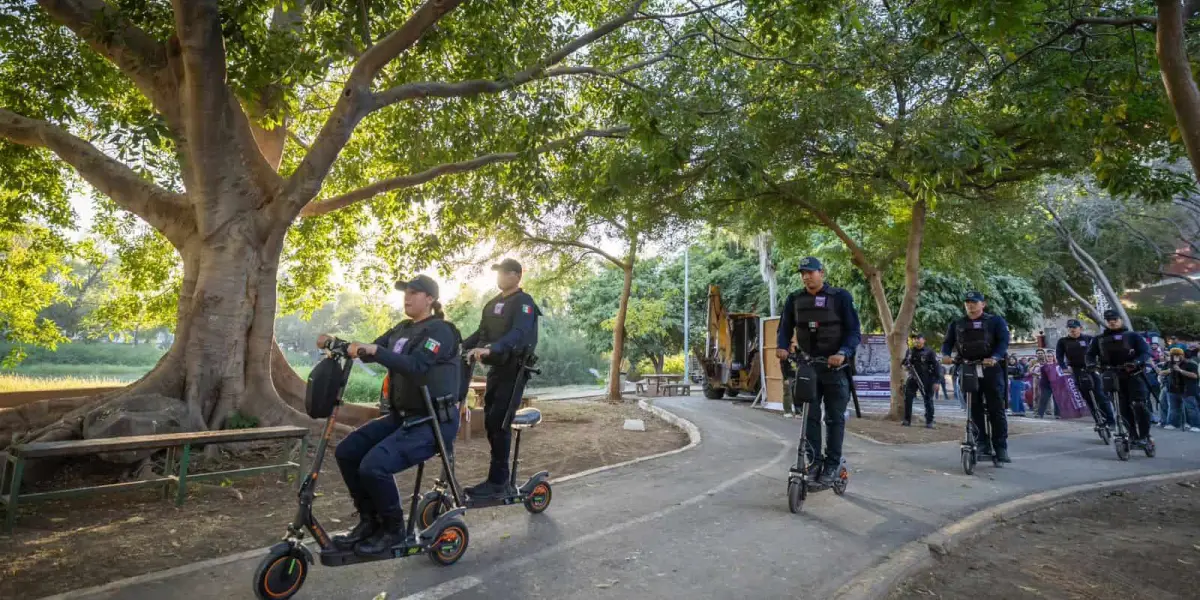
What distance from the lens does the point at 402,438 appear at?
3.80 meters

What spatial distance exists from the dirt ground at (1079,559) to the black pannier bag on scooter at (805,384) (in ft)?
5.22

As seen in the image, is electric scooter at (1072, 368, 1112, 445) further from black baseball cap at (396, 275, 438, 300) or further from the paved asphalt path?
black baseball cap at (396, 275, 438, 300)

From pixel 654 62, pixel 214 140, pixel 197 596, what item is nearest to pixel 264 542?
pixel 197 596

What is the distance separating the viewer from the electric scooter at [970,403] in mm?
7613

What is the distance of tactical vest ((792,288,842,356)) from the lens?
19.2 feet

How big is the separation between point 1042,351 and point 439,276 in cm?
1627

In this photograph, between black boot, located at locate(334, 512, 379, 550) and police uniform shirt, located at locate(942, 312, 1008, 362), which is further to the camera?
police uniform shirt, located at locate(942, 312, 1008, 362)

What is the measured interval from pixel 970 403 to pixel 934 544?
423 centimetres

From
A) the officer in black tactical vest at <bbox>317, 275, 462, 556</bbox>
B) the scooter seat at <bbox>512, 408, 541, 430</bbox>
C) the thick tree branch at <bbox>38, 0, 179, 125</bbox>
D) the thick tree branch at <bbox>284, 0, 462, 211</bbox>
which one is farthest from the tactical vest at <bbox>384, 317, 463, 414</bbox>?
the thick tree branch at <bbox>38, 0, 179, 125</bbox>

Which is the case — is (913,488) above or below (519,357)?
below

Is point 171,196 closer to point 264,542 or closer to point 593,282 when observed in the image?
point 264,542

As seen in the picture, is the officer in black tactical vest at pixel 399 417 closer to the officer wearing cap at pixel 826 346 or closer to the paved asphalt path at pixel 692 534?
the paved asphalt path at pixel 692 534

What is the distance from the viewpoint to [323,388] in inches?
140

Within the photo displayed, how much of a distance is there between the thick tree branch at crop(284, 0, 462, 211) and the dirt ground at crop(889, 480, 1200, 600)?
751cm
